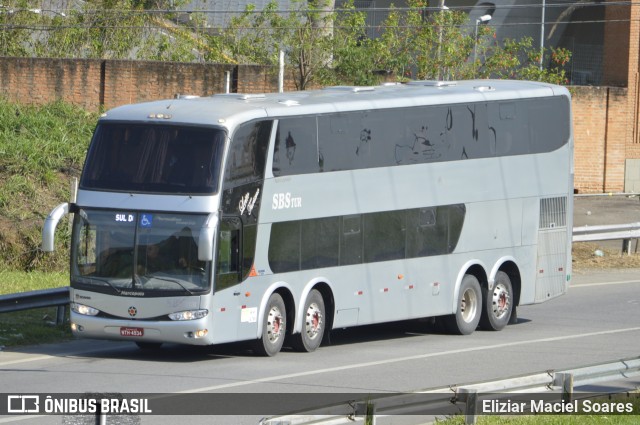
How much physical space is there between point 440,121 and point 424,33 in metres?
15.2

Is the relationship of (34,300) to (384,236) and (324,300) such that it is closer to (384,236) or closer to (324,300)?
(324,300)

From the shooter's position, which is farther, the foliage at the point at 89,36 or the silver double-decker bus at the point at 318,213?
the foliage at the point at 89,36

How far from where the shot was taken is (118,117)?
18.2 meters

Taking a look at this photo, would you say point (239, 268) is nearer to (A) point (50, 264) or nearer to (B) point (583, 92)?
(A) point (50, 264)

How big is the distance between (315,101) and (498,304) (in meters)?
5.70

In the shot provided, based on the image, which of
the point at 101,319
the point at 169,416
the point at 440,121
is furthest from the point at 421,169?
the point at 169,416

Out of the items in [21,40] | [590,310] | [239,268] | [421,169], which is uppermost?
[21,40]

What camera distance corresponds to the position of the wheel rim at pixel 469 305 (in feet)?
72.6

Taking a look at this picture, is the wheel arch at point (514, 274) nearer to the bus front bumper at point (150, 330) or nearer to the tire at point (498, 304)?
the tire at point (498, 304)

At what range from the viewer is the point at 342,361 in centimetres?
1805

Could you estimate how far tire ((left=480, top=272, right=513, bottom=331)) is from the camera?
885 inches

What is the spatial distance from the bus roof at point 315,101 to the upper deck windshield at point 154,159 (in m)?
0.17

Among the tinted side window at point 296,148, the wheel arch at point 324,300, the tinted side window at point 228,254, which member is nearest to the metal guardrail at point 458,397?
the tinted side window at point 228,254

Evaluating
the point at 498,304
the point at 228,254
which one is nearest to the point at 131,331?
the point at 228,254
